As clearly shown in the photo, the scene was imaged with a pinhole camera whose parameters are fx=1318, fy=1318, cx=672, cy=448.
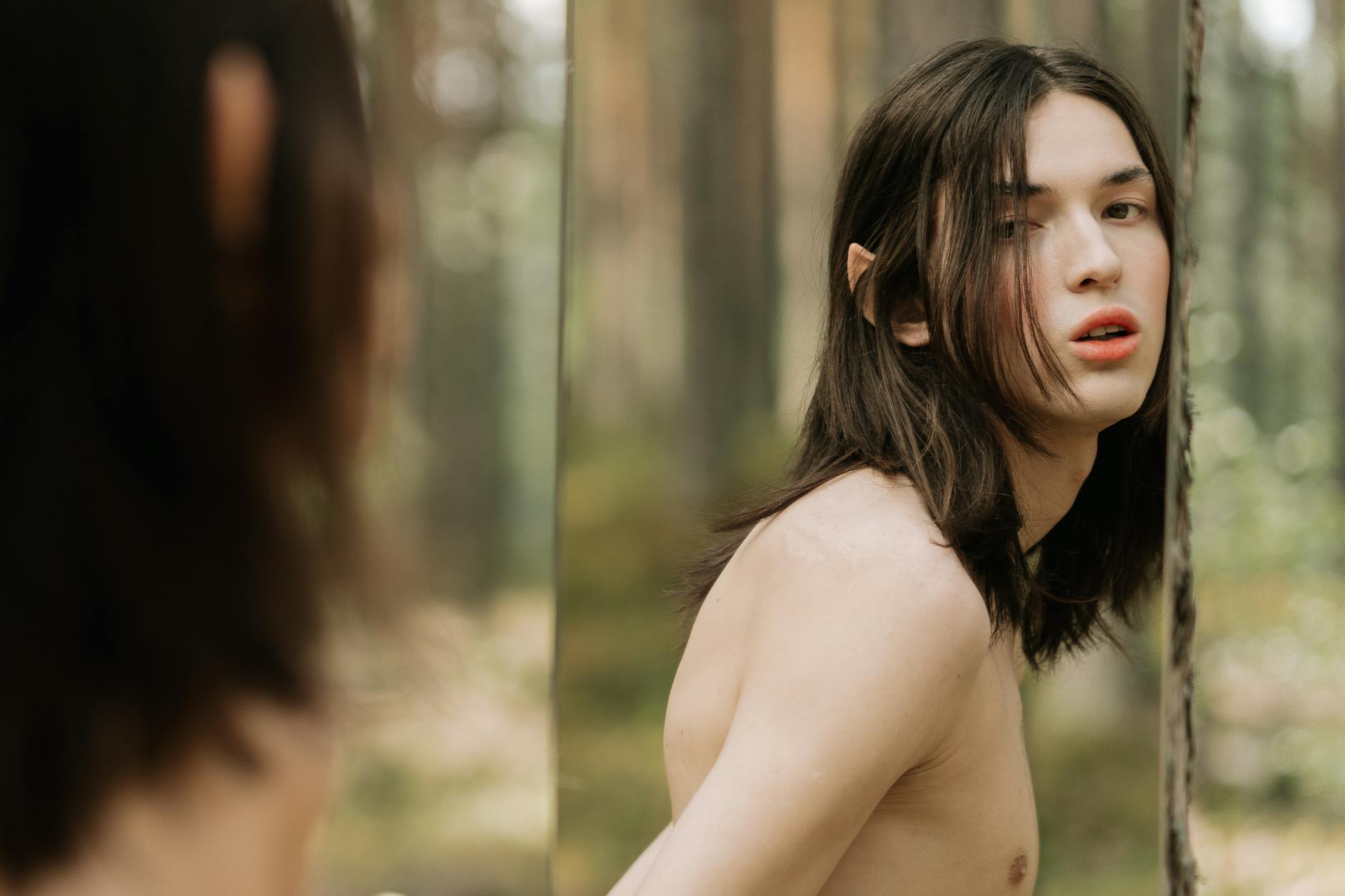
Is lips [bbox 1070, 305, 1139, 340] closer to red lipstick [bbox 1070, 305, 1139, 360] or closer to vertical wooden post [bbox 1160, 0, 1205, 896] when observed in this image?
red lipstick [bbox 1070, 305, 1139, 360]

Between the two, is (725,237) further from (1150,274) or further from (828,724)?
(828,724)

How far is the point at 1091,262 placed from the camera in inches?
47.9

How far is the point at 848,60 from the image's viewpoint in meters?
1.79

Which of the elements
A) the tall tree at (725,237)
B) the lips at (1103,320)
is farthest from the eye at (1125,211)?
the tall tree at (725,237)

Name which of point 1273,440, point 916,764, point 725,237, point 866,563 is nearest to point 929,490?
point 866,563

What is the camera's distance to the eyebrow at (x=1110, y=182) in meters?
1.24

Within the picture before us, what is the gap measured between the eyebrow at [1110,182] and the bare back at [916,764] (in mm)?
299

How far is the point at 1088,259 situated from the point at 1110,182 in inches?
3.9

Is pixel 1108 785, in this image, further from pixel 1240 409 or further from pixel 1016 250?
pixel 1016 250

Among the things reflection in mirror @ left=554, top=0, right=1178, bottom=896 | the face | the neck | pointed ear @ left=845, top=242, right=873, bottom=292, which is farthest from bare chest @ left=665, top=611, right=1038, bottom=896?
reflection in mirror @ left=554, top=0, right=1178, bottom=896

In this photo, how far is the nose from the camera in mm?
1217

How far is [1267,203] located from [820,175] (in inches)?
24.5

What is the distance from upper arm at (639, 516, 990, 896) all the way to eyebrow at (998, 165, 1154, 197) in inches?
14.8

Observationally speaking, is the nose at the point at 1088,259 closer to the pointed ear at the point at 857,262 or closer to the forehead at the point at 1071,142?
the forehead at the point at 1071,142
